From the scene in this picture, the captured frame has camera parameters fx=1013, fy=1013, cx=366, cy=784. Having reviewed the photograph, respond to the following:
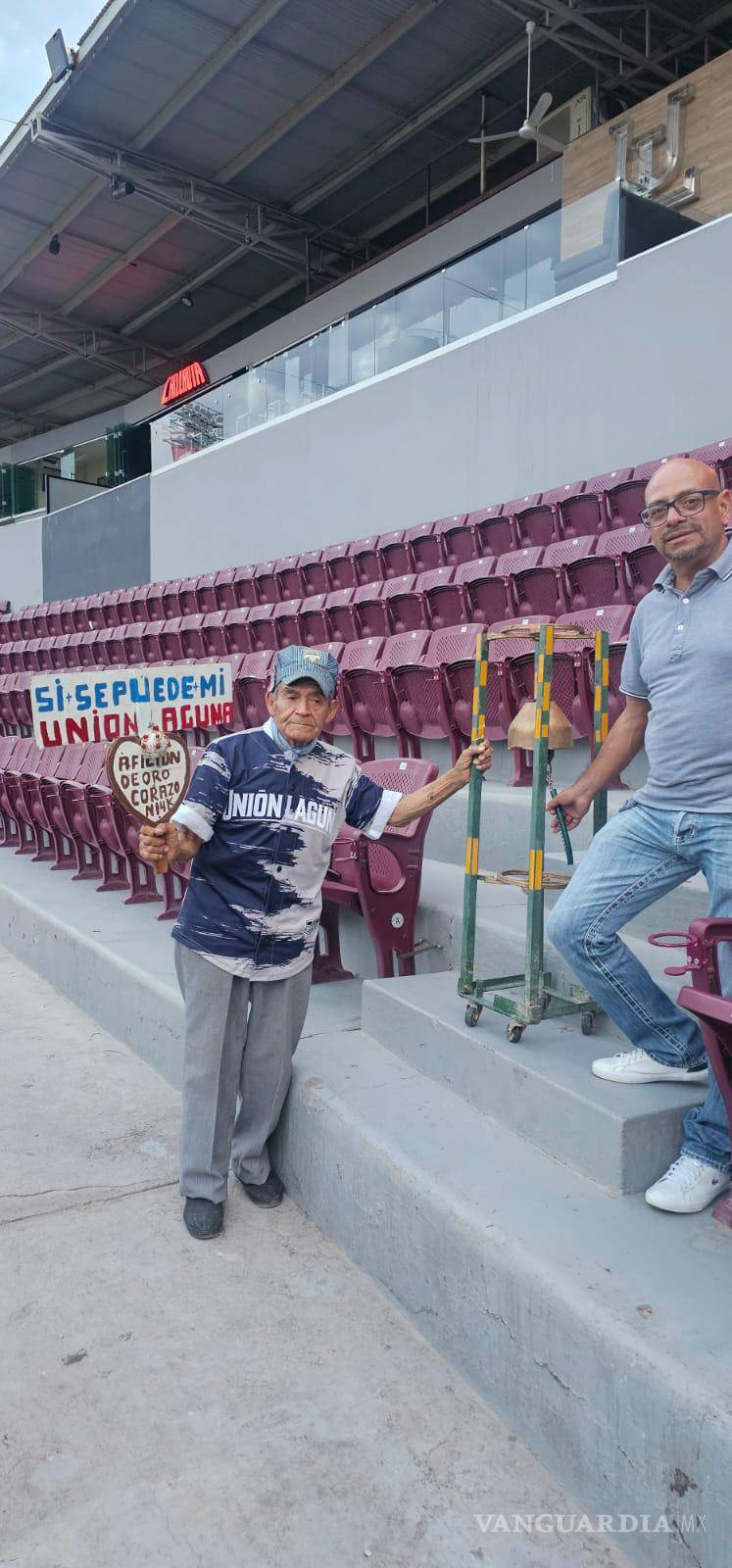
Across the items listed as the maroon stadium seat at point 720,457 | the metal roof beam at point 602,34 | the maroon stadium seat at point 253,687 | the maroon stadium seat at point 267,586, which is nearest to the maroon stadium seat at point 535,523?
the maroon stadium seat at point 720,457

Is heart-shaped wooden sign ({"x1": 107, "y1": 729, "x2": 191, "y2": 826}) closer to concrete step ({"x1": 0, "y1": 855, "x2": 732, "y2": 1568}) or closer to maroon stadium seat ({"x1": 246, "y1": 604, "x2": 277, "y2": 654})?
concrete step ({"x1": 0, "y1": 855, "x2": 732, "y2": 1568})

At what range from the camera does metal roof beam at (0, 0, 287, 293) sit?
10648 millimetres

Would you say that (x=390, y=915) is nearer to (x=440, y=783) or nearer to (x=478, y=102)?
(x=440, y=783)

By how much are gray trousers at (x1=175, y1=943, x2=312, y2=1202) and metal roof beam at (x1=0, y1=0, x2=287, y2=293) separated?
11.5m

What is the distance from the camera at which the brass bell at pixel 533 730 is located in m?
2.24

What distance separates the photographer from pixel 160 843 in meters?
2.17

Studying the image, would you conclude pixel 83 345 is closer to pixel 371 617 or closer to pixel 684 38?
pixel 684 38

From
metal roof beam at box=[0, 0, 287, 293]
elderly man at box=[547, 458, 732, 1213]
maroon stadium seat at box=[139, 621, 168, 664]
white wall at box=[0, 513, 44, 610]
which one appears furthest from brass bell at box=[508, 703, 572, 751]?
white wall at box=[0, 513, 44, 610]

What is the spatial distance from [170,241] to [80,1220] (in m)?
16.9

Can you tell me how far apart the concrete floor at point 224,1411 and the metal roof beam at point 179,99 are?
39.3ft

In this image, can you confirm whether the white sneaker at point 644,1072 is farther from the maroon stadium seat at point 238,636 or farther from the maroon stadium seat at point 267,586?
the maroon stadium seat at point 267,586

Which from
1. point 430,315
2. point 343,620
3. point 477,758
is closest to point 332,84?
point 430,315

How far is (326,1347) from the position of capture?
6.31ft

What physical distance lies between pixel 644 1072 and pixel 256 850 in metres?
0.96
